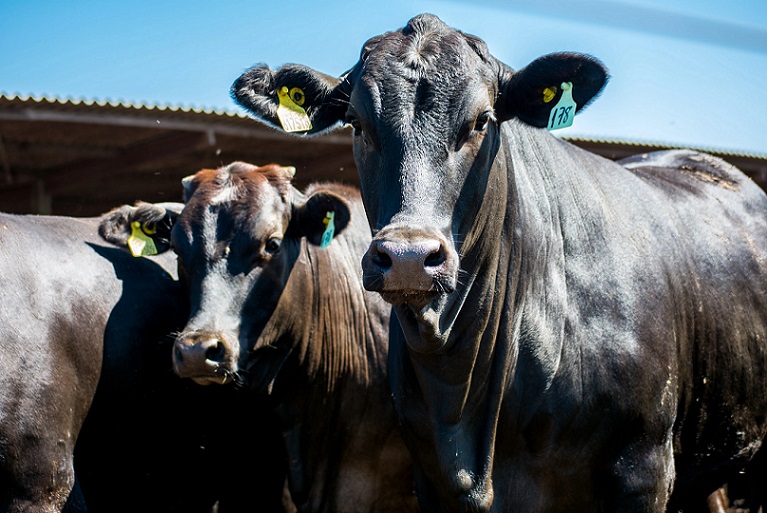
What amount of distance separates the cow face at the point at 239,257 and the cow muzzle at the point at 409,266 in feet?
5.95

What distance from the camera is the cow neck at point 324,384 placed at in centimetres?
582

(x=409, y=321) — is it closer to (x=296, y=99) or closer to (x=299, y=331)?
(x=296, y=99)

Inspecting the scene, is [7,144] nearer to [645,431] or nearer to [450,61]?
[450,61]

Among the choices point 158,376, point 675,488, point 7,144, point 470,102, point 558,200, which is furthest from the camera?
point 7,144

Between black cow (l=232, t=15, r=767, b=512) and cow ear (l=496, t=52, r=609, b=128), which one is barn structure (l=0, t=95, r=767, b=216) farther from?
cow ear (l=496, t=52, r=609, b=128)

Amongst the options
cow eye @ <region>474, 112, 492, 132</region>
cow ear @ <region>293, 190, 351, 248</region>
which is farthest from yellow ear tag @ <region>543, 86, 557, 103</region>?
cow ear @ <region>293, 190, 351, 248</region>

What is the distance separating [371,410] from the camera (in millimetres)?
5895

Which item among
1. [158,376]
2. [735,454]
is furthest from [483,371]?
[158,376]

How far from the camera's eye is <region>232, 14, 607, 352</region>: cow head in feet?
11.6

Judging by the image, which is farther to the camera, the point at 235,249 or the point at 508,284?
the point at 235,249

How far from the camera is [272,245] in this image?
18.8 feet

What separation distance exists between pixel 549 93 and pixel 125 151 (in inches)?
233

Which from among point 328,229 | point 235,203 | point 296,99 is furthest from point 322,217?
point 296,99

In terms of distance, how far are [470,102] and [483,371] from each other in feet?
3.68
